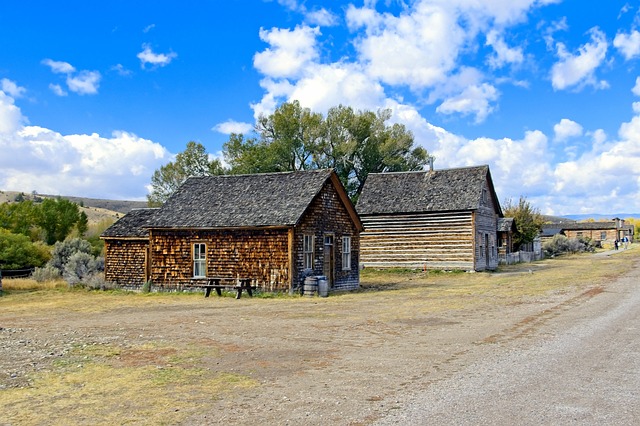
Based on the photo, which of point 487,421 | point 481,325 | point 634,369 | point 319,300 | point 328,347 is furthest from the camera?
point 319,300

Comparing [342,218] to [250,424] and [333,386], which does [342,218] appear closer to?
[333,386]

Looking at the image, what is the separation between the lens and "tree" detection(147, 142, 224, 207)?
5912 centimetres

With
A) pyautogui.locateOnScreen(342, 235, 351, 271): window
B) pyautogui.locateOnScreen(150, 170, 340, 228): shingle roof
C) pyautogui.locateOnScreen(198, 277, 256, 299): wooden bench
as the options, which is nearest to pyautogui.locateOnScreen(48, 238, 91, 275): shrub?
pyautogui.locateOnScreen(150, 170, 340, 228): shingle roof

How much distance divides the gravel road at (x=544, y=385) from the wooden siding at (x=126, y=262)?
64.3 ft

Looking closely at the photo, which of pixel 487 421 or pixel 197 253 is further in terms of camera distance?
pixel 197 253

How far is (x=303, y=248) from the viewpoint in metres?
25.1

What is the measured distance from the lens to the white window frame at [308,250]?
25.4m

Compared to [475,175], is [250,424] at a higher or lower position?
lower

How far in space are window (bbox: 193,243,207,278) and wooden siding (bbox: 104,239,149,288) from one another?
3049 millimetres

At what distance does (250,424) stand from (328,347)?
204 inches

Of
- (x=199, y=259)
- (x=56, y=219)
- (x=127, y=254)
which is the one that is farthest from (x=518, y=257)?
(x=56, y=219)

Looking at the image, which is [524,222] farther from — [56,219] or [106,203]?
[106,203]

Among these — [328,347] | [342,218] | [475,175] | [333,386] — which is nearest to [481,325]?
[328,347]

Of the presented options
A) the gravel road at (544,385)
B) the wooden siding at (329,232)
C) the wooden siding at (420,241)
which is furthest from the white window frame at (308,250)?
the wooden siding at (420,241)
